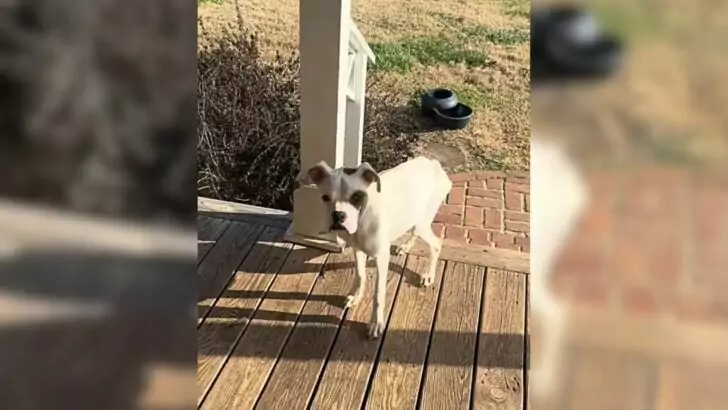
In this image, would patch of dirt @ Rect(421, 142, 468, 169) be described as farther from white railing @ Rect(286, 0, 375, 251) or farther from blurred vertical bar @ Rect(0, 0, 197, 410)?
blurred vertical bar @ Rect(0, 0, 197, 410)

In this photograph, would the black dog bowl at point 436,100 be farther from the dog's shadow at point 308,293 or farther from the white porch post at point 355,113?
the dog's shadow at point 308,293

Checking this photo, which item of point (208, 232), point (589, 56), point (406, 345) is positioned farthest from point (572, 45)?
point (208, 232)

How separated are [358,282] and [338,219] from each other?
0.98ft

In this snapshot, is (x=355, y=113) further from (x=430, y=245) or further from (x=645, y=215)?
(x=645, y=215)

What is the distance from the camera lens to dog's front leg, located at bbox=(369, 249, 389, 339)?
1.95 meters

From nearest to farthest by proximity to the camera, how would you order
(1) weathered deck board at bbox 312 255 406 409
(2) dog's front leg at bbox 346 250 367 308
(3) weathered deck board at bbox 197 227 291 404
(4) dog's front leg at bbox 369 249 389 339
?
1. (1) weathered deck board at bbox 312 255 406 409
2. (3) weathered deck board at bbox 197 227 291 404
3. (4) dog's front leg at bbox 369 249 389 339
4. (2) dog's front leg at bbox 346 250 367 308

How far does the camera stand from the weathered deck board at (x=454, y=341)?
5.64ft

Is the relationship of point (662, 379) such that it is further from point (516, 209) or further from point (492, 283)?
A: point (516, 209)

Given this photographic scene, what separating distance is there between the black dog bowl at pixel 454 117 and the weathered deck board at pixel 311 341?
889 mm

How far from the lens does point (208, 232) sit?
2.42 meters

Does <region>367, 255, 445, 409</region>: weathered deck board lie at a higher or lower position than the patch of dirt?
lower

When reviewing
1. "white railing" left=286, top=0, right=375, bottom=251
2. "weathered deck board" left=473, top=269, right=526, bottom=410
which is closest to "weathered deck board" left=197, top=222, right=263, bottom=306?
"white railing" left=286, top=0, right=375, bottom=251

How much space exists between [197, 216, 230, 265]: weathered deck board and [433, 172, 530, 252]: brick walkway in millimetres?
725

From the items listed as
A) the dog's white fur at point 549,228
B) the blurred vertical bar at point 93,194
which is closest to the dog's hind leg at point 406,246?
the blurred vertical bar at point 93,194
